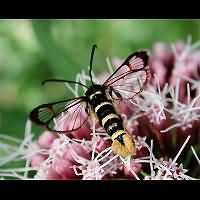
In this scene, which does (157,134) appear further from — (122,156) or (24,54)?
(24,54)

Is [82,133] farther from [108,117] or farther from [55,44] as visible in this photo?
[55,44]

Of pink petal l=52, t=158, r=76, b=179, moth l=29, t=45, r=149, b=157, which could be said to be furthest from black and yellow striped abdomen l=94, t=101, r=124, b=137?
pink petal l=52, t=158, r=76, b=179

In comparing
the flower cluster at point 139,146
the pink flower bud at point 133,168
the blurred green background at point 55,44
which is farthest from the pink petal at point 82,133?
the blurred green background at point 55,44

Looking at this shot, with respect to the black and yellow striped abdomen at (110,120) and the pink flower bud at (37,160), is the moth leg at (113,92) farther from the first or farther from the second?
the pink flower bud at (37,160)
